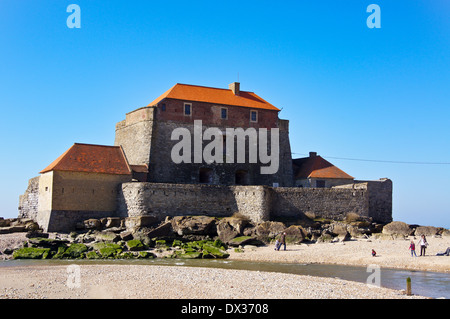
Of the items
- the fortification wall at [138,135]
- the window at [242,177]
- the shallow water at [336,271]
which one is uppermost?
the fortification wall at [138,135]

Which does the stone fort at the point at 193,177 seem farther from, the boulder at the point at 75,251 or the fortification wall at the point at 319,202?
the boulder at the point at 75,251

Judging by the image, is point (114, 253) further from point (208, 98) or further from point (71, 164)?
point (208, 98)

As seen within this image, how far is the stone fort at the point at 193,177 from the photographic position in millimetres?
35312

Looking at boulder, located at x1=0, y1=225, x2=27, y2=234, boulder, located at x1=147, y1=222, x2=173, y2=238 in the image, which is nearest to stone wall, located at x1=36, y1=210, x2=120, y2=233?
boulder, located at x1=0, y1=225, x2=27, y2=234

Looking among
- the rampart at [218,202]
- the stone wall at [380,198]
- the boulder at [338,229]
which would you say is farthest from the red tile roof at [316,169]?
the boulder at [338,229]

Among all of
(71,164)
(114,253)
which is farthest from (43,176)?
(114,253)

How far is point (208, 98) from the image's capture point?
1726 inches

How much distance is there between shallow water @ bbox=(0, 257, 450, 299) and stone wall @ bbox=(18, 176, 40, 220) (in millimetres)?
10138

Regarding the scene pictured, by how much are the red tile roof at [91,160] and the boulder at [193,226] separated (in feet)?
18.8

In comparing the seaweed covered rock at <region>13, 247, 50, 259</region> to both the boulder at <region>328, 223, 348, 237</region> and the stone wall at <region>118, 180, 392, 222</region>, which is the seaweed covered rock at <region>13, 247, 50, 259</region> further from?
the boulder at <region>328, 223, 348, 237</region>

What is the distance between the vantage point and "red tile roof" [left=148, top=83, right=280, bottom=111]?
43031 mm

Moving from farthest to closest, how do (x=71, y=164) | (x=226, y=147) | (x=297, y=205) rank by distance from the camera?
1. (x=226, y=147)
2. (x=297, y=205)
3. (x=71, y=164)
